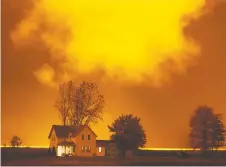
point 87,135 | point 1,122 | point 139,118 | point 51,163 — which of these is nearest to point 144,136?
point 139,118

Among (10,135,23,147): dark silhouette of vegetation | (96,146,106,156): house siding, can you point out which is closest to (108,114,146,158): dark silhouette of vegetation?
(96,146,106,156): house siding

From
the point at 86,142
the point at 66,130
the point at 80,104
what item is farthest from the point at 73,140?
the point at 80,104

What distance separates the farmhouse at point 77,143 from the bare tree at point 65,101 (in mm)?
564

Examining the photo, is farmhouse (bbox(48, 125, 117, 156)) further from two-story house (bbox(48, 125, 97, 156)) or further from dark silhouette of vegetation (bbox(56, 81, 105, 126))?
dark silhouette of vegetation (bbox(56, 81, 105, 126))

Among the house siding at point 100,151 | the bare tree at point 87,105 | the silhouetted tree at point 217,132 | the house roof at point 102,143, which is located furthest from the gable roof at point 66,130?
the silhouetted tree at point 217,132

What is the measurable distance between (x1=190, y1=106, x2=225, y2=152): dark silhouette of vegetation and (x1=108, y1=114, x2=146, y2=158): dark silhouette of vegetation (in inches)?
107

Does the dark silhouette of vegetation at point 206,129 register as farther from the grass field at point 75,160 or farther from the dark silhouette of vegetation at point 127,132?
the dark silhouette of vegetation at point 127,132

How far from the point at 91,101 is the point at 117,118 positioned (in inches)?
84.7

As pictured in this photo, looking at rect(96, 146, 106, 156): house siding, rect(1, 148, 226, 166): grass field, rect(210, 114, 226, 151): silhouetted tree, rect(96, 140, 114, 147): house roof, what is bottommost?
rect(1, 148, 226, 166): grass field

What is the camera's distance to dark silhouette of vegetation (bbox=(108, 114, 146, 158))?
83.3 ft

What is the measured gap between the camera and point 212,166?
23.1m

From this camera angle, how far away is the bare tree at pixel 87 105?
86.5 ft

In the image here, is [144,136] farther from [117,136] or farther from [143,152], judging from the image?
[143,152]

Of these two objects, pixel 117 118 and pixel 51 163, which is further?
pixel 117 118
